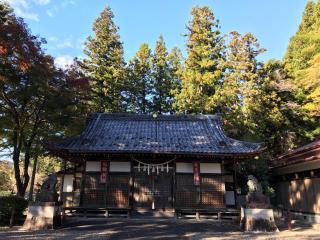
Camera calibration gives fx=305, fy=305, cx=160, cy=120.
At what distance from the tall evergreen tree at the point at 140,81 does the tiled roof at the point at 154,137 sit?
12.9 m

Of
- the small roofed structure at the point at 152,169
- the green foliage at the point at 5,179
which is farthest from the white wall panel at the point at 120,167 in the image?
the green foliage at the point at 5,179

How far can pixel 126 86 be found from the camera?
32.8 metres

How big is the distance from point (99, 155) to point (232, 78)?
14230 mm

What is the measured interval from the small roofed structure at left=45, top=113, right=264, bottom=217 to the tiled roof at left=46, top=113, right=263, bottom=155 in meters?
0.05

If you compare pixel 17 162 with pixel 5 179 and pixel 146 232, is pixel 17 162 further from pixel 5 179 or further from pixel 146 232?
pixel 5 179

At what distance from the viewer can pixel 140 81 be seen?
110 ft

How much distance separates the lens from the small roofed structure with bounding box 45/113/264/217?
1608cm

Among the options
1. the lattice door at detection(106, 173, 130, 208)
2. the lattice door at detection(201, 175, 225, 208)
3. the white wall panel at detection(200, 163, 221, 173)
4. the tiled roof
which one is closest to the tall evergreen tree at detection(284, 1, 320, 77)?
the tiled roof

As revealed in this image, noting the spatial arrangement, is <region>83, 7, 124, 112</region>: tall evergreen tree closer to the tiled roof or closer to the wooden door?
the tiled roof

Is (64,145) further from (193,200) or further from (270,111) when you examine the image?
(270,111)

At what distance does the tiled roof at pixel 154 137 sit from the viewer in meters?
15.9

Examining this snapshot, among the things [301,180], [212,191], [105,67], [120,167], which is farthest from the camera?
[105,67]

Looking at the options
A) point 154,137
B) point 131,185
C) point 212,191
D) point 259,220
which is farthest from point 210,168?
point 259,220

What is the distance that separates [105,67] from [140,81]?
4.21m
